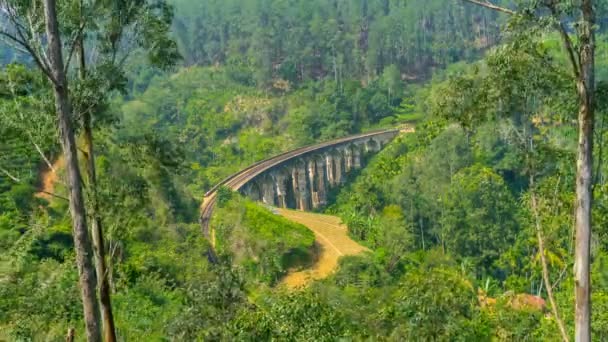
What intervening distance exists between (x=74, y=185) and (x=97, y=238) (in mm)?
1708

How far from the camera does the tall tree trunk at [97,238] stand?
800cm

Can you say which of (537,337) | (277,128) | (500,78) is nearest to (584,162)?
(500,78)

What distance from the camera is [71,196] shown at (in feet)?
22.3

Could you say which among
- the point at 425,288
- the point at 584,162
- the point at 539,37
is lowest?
the point at 425,288

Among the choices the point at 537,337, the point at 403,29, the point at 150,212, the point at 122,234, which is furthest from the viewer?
the point at 403,29

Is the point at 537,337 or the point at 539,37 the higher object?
the point at 539,37

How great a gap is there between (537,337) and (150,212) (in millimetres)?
16552

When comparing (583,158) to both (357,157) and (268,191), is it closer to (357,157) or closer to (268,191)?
(268,191)

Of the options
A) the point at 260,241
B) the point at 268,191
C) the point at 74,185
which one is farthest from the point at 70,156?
the point at 268,191

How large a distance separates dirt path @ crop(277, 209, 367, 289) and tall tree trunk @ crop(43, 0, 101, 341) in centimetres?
1810

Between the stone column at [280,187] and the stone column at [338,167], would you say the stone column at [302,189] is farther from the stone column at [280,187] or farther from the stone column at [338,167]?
the stone column at [338,167]

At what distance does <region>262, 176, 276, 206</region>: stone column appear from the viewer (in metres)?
44.1

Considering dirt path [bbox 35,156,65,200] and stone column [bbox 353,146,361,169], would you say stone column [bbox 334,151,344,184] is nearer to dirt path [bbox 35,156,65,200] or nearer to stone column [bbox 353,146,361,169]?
stone column [bbox 353,146,361,169]

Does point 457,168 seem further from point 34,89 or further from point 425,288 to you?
point 34,89
